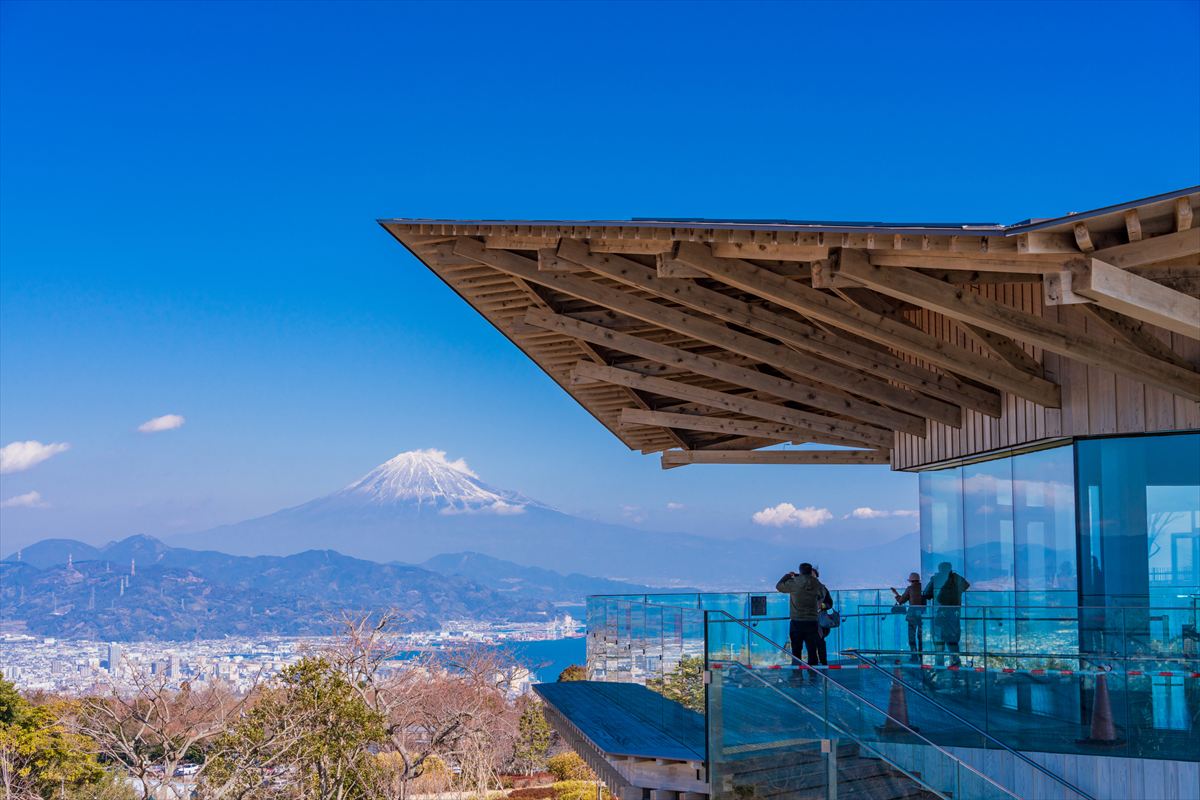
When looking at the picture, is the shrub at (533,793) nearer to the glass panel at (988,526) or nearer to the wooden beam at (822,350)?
the glass panel at (988,526)

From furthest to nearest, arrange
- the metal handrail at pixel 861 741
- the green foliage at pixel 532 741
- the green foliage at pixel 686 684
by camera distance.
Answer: the green foliage at pixel 532 741 < the green foliage at pixel 686 684 < the metal handrail at pixel 861 741

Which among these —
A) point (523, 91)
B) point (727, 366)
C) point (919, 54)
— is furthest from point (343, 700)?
point (919, 54)

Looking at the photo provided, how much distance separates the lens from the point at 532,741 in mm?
39031

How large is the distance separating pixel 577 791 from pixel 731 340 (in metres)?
21.6

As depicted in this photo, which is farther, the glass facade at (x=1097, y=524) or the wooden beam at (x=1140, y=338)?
the glass facade at (x=1097, y=524)

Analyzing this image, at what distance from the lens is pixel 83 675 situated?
335 ft

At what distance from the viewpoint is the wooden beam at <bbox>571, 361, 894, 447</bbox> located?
1516cm

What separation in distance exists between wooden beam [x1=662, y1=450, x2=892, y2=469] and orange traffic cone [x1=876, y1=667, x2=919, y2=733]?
9.62 meters

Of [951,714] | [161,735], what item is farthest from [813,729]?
[161,735]

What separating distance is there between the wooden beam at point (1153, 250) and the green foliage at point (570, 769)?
2999 cm

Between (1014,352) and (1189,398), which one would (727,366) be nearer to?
(1014,352)

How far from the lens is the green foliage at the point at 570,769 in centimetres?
3566

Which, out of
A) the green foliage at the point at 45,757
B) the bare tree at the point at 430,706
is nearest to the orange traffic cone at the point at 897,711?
the bare tree at the point at 430,706

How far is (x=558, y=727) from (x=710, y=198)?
129978 mm
